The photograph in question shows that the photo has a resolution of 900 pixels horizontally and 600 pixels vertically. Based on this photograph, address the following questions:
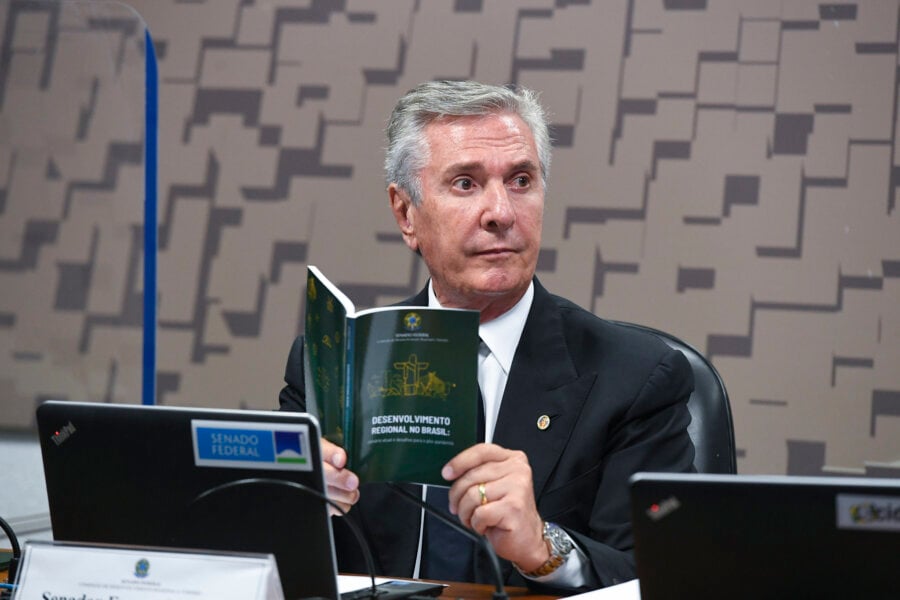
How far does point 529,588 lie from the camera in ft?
4.83

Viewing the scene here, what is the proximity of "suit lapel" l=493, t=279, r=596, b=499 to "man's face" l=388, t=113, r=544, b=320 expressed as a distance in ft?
0.35

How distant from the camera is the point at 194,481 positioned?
1.21 metres

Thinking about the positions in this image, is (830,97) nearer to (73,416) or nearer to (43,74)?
(43,74)

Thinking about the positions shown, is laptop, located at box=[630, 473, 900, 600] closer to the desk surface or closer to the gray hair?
the desk surface

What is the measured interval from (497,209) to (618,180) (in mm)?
1589

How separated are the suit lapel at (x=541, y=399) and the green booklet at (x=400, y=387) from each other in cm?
38

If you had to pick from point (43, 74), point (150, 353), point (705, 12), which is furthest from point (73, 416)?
point (705, 12)

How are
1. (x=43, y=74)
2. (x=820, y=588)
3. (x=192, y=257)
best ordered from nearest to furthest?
1. (x=820, y=588)
2. (x=43, y=74)
3. (x=192, y=257)

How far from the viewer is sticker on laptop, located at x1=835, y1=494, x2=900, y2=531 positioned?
94 cm

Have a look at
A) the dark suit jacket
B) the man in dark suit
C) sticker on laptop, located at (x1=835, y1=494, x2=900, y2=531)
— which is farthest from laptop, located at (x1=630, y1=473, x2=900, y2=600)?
the dark suit jacket

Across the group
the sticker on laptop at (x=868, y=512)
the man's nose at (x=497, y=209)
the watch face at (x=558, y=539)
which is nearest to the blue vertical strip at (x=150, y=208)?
the man's nose at (x=497, y=209)

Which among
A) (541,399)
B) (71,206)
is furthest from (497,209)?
(71,206)

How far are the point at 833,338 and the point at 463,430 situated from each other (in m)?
2.09

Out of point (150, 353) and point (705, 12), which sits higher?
point (705, 12)
